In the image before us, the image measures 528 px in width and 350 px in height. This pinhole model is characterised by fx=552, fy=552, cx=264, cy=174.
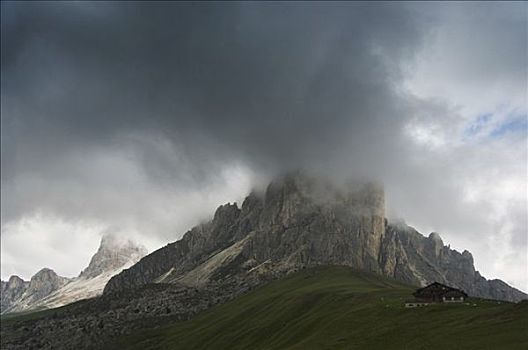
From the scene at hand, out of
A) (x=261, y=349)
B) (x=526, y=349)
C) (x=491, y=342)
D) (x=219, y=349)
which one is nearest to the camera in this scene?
(x=526, y=349)

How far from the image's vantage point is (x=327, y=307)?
17738cm

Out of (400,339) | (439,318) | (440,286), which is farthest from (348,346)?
(440,286)

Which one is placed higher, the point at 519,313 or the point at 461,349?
the point at 519,313

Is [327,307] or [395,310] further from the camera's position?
[327,307]

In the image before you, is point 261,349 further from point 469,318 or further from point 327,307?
point 469,318

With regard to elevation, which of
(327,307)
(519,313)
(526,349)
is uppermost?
(327,307)

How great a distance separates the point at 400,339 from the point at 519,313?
19.9 meters

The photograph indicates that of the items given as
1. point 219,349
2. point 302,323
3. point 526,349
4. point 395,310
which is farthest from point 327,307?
point 526,349

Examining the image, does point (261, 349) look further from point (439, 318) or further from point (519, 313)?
point (519, 313)

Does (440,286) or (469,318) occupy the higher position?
(440,286)

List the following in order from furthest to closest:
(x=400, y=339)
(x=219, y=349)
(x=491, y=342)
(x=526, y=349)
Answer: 1. (x=219, y=349)
2. (x=400, y=339)
3. (x=491, y=342)
4. (x=526, y=349)

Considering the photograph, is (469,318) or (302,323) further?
(302,323)

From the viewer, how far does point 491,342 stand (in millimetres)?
80500

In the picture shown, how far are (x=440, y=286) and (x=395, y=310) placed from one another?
22833 millimetres
